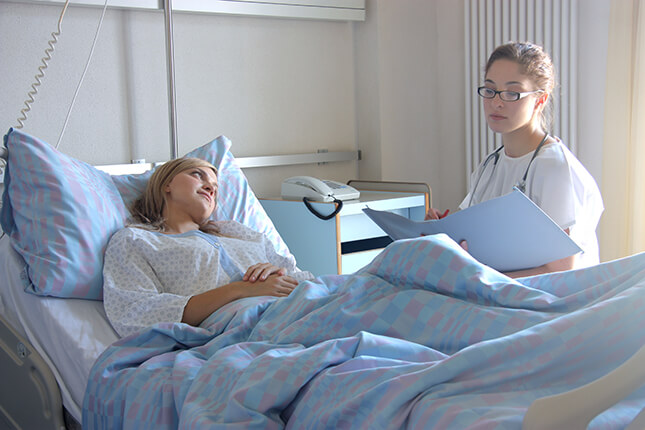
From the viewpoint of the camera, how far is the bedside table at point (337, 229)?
2.70 metres

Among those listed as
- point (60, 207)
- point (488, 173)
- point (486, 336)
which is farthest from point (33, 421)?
point (488, 173)

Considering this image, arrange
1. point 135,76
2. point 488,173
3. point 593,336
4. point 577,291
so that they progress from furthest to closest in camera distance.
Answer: point 135,76 < point 488,173 < point 577,291 < point 593,336

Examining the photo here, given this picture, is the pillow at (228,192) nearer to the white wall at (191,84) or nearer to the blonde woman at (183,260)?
the blonde woman at (183,260)

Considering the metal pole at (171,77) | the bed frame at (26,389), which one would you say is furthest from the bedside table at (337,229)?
the bed frame at (26,389)

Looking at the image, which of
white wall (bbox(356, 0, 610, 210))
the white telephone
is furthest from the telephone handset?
white wall (bbox(356, 0, 610, 210))

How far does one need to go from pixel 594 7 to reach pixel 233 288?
2112mm

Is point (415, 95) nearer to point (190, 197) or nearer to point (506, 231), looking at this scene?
point (190, 197)

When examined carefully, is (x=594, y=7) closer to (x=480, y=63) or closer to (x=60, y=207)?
(x=480, y=63)

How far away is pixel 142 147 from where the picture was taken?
283cm

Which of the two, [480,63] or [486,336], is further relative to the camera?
[480,63]

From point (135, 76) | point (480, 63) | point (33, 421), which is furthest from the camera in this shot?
point (480, 63)

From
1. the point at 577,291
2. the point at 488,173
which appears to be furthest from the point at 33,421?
the point at 488,173

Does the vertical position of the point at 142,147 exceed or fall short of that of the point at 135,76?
it falls short

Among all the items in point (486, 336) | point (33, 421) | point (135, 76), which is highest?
point (135, 76)
